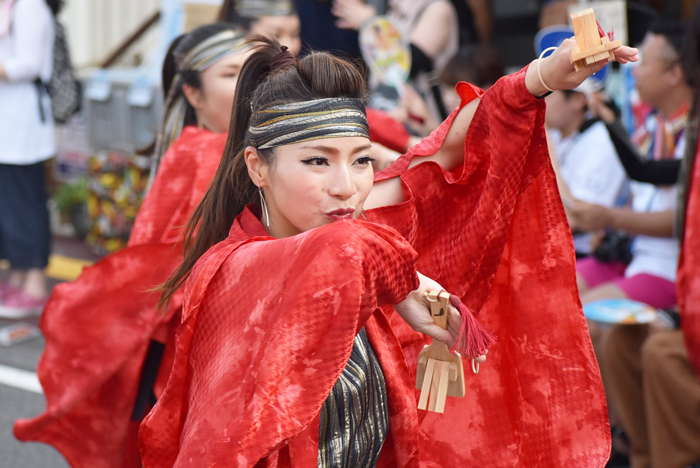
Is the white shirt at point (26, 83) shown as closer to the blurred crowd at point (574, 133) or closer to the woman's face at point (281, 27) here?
the blurred crowd at point (574, 133)

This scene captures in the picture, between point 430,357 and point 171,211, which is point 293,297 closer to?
point 430,357

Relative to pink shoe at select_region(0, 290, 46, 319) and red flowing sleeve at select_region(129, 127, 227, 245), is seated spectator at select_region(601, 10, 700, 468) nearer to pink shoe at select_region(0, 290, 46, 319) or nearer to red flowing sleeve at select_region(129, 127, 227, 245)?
red flowing sleeve at select_region(129, 127, 227, 245)

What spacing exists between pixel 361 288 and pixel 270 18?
217cm

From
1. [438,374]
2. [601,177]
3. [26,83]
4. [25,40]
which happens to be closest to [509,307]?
[438,374]

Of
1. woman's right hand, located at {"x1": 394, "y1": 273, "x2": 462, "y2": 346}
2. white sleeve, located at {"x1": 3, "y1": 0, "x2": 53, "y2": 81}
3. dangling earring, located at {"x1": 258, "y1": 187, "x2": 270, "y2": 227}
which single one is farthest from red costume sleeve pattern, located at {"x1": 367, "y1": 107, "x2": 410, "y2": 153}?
white sleeve, located at {"x1": 3, "y1": 0, "x2": 53, "y2": 81}

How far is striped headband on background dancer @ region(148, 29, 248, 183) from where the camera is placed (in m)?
2.67

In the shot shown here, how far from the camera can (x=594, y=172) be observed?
3914 mm

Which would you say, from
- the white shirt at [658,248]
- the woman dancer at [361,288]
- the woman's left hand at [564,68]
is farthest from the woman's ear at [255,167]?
the white shirt at [658,248]

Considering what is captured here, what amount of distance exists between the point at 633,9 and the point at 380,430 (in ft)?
12.2

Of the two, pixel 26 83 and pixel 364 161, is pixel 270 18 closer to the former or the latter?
pixel 364 161

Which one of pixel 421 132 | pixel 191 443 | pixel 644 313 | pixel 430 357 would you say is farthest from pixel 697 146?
pixel 191 443

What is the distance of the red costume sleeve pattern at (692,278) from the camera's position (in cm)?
283

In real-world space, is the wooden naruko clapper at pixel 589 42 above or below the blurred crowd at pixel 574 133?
above

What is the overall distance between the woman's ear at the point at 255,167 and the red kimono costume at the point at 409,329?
87 mm
